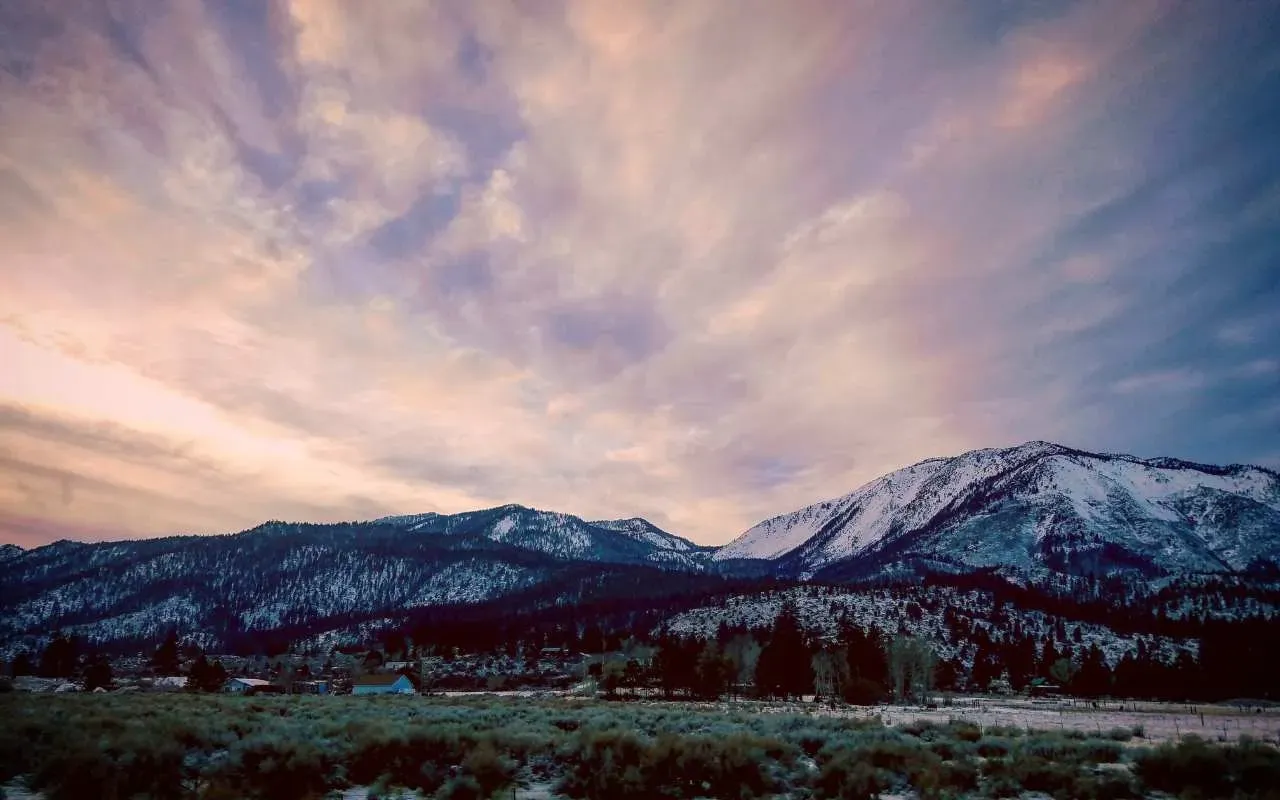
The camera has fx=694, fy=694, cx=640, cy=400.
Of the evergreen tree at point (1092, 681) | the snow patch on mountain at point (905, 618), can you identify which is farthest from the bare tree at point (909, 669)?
the snow patch on mountain at point (905, 618)

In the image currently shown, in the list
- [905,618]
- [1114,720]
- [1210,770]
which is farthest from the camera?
[905,618]

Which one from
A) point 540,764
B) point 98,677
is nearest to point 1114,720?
point 540,764

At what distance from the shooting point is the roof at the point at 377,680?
8856 cm

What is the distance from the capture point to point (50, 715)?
21.4 meters

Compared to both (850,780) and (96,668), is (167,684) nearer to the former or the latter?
(96,668)

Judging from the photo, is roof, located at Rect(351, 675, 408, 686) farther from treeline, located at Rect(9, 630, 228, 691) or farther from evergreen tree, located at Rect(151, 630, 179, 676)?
evergreen tree, located at Rect(151, 630, 179, 676)

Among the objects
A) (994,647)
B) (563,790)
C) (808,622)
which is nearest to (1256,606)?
(994,647)

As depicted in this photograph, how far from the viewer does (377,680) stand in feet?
293

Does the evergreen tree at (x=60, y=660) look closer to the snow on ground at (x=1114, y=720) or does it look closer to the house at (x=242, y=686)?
the house at (x=242, y=686)

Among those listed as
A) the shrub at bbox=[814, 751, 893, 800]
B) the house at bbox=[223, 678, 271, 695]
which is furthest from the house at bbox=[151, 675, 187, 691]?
the shrub at bbox=[814, 751, 893, 800]

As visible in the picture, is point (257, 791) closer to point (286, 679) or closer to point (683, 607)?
point (286, 679)

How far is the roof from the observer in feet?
291

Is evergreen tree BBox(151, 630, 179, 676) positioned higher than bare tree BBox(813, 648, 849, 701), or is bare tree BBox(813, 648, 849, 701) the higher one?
bare tree BBox(813, 648, 849, 701)

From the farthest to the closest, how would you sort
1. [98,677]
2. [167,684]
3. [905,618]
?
1. [905,618]
2. [167,684]
3. [98,677]
